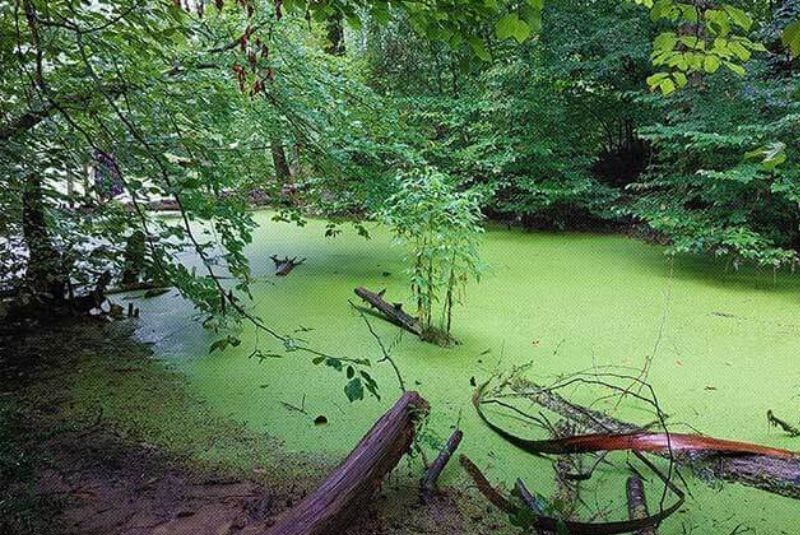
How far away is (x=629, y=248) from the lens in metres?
4.60

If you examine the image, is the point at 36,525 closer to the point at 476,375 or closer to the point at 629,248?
the point at 476,375

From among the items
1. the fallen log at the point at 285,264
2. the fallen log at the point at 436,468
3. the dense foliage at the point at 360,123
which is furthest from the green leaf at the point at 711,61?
the fallen log at the point at 285,264

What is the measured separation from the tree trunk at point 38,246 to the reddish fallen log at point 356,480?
1.73 meters

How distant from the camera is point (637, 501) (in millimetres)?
1322

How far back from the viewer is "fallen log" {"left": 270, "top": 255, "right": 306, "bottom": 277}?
12.9ft

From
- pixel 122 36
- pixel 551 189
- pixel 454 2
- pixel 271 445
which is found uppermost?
pixel 122 36

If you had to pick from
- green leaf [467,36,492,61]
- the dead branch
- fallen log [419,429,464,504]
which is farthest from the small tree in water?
green leaf [467,36,492,61]

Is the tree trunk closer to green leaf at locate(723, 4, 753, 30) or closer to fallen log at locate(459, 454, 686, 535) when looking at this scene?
fallen log at locate(459, 454, 686, 535)

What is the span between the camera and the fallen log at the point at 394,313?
2652 millimetres

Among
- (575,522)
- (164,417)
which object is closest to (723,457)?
(575,522)

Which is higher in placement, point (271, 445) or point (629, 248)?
point (629, 248)

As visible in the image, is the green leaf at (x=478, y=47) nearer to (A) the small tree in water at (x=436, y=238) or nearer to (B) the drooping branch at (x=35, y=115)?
(B) the drooping branch at (x=35, y=115)

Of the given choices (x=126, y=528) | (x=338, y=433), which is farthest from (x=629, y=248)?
(x=126, y=528)

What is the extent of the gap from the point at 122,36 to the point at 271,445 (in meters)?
1.49
